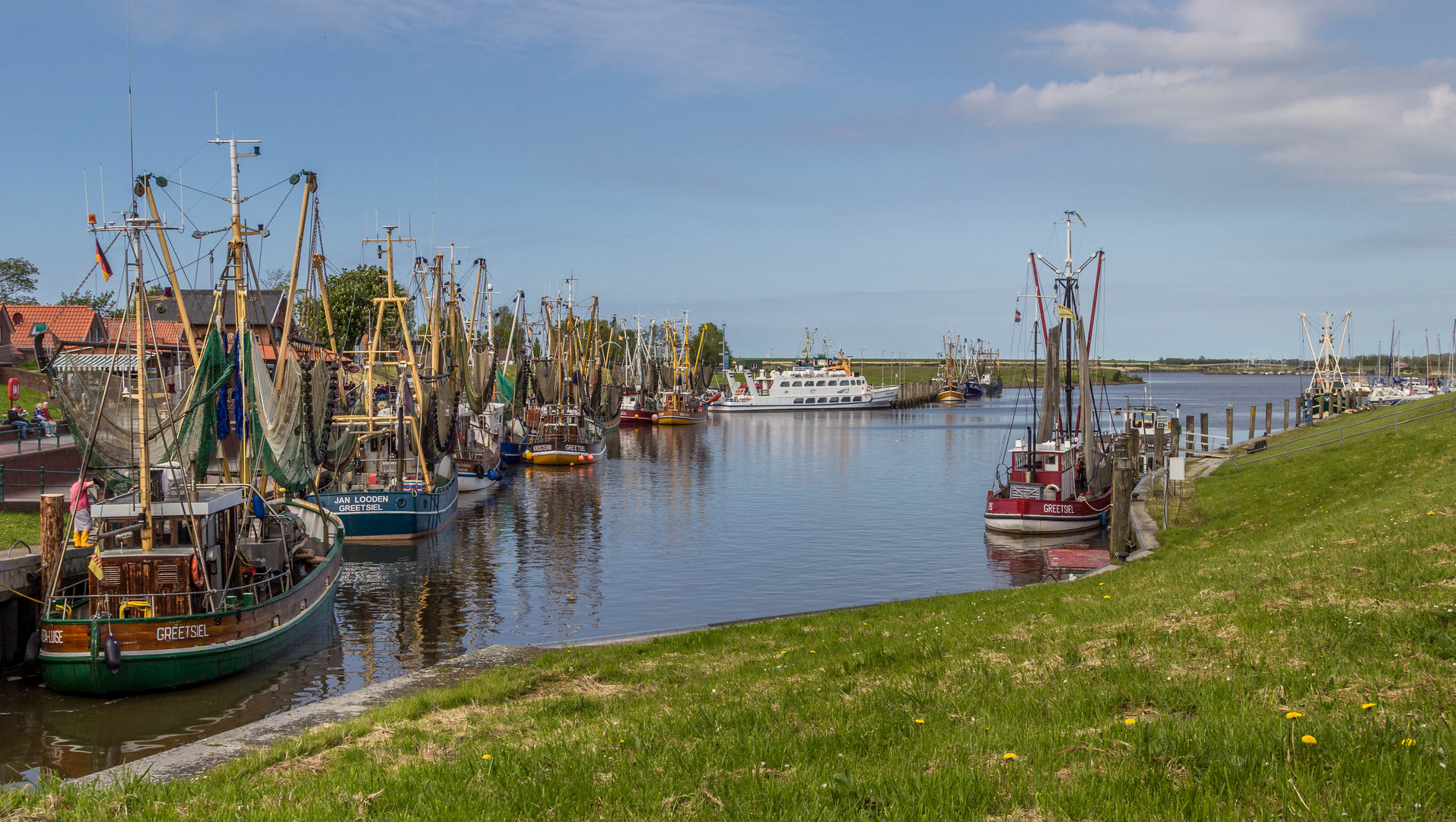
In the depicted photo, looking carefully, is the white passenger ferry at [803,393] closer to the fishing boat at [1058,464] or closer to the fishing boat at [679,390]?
the fishing boat at [679,390]

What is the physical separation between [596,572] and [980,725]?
26.4 metres

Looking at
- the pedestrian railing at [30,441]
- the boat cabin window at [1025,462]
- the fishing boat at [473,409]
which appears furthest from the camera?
the fishing boat at [473,409]

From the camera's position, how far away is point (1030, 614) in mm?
16781

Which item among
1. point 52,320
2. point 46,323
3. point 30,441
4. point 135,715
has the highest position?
point 52,320

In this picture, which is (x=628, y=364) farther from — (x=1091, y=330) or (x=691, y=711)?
(x=691, y=711)

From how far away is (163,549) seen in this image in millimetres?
20703

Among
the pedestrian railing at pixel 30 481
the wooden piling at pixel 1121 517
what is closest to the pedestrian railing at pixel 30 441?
the pedestrian railing at pixel 30 481

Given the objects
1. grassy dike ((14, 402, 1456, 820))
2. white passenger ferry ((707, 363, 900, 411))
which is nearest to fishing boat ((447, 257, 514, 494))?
grassy dike ((14, 402, 1456, 820))

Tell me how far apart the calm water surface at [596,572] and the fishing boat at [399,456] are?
1.08 metres

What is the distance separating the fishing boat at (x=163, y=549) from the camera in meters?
19.2

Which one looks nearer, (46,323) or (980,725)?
(980,725)

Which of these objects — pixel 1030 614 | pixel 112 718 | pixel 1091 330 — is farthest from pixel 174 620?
pixel 1091 330

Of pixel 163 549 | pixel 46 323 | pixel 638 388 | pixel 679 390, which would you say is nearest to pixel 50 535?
pixel 163 549

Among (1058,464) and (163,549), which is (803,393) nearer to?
(1058,464)
